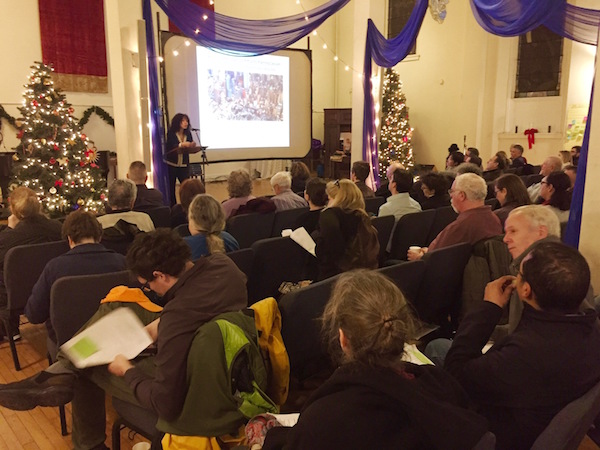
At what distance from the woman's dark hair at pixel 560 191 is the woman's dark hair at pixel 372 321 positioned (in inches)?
124

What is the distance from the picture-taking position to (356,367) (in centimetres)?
123

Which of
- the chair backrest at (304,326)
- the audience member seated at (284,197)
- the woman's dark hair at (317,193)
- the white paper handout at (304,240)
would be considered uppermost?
the woman's dark hair at (317,193)

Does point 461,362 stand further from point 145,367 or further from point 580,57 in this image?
point 580,57

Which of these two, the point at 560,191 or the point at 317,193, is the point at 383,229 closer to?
the point at 317,193

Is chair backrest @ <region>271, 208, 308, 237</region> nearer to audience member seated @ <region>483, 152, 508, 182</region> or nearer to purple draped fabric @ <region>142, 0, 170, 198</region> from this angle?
audience member seated @ <region>483, 152, 508, 182</region>

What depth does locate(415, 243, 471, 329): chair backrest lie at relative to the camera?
2.85 metres

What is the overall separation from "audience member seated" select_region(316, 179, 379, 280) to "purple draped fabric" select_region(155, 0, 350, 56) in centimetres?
348

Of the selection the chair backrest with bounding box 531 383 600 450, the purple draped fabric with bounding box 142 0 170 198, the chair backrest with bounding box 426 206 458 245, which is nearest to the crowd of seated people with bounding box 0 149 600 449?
the chair backrest with bounding box 531 383 600 450

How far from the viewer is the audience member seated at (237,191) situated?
15.1ft

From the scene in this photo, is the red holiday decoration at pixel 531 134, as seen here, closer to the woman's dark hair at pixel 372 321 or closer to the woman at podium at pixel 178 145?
the woman at podium at pixel 178 145

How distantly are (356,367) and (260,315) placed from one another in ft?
2.75

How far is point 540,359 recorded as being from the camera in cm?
148

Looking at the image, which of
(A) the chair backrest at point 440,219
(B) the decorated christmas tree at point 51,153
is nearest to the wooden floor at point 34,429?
(A) the chair backrest at point 440,219

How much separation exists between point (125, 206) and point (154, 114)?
3.60 meters
